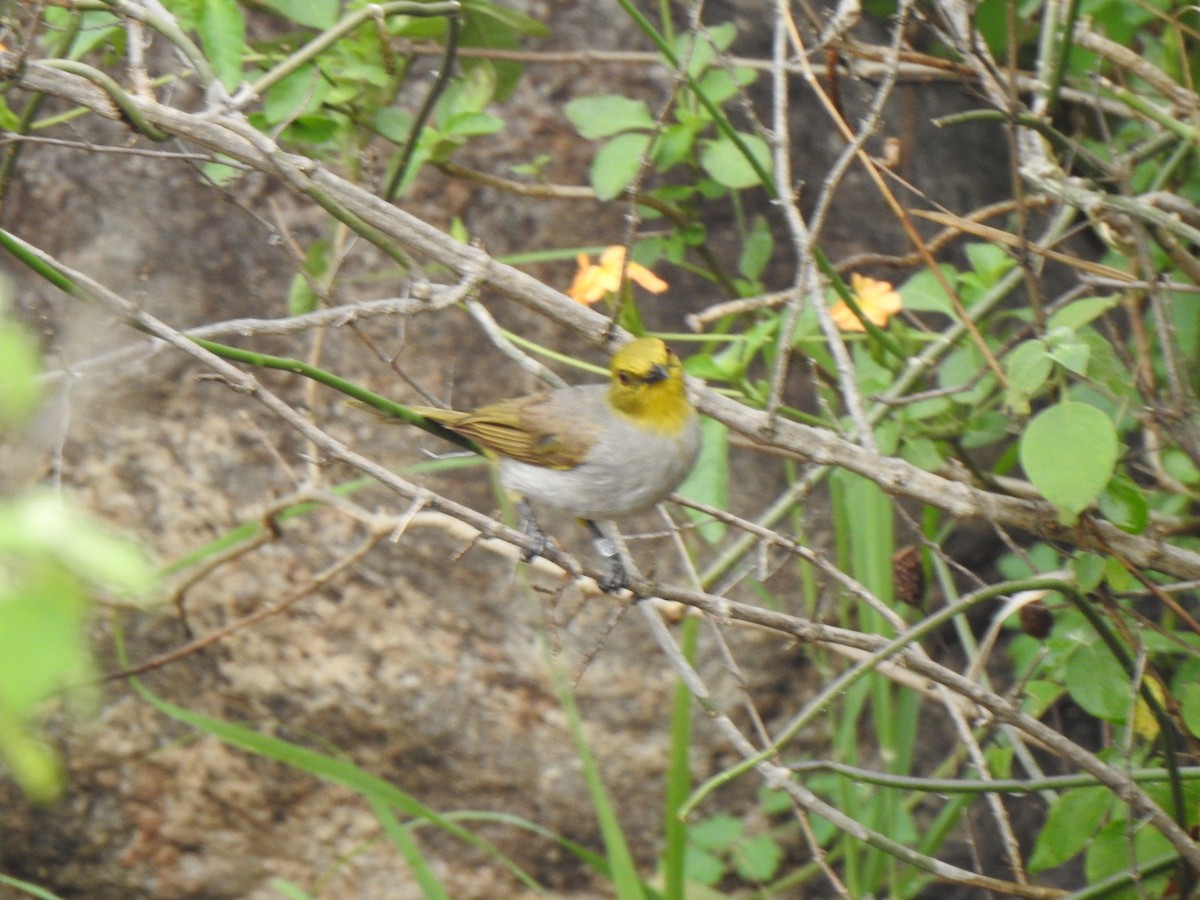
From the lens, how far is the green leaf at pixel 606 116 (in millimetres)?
2875

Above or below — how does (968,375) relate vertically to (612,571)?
above

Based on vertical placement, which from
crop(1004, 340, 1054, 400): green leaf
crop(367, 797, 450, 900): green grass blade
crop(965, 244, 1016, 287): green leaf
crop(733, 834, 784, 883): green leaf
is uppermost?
crop(1004, 340, 1054, 400): green leaf

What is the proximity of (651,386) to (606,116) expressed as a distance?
Result: 668mm

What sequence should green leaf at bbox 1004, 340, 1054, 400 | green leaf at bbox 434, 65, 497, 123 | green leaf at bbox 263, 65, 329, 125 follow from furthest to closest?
green leaf at bbox 434, 65, 497, 123, green leaf at bbox 263, 65, 329, 125, green leaf at bbox 1004, 340, 1054, 400

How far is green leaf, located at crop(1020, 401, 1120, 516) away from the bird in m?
0.92

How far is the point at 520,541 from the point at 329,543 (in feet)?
5.05

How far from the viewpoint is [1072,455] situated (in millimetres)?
1871

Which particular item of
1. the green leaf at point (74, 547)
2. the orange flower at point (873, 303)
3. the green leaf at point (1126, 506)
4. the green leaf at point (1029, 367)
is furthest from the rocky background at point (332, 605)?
the green leaf at point (74, 547)

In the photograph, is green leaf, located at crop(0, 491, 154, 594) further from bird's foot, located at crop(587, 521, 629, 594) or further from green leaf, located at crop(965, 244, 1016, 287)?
green leaf, located at crop(965, 244, 1016, 287)

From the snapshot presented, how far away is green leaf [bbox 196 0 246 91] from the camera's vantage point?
2.29 metres

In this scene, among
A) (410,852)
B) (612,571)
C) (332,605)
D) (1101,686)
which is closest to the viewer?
(1101,686)

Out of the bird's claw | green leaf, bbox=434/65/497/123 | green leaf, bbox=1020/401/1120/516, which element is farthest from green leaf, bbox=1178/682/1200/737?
green leaf, bbox=434/65/497/123

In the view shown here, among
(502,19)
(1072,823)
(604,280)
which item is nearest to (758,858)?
(1072,823)

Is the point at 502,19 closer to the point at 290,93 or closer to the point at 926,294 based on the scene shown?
the point at 290,93
